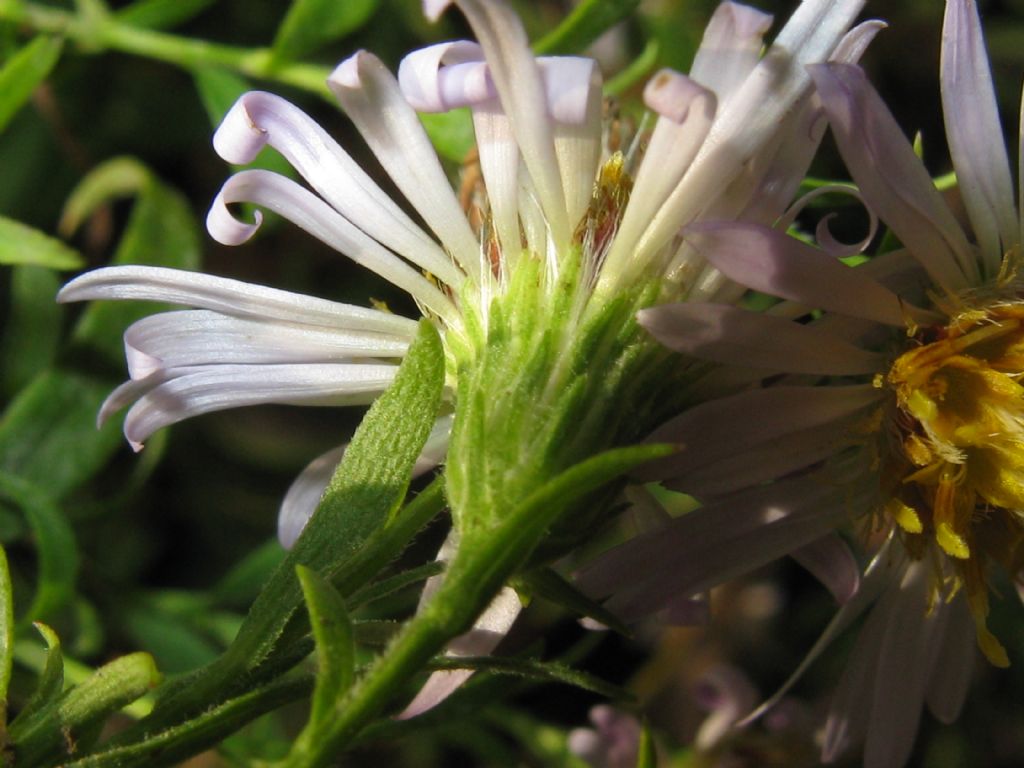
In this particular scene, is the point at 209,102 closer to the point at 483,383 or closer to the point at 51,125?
the point at 51,125

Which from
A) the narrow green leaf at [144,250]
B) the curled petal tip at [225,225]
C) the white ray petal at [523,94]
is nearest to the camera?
the white ray petal at [523,94]

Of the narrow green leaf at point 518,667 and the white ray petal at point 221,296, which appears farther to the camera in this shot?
the white ray petal at point 221,296

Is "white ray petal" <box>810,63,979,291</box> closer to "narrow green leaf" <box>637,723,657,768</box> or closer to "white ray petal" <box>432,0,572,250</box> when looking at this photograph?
"white ray petal" <box>432,0,572,250</box>

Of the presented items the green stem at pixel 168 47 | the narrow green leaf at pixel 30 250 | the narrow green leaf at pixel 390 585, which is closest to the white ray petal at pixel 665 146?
the narrow green leaf at pixel 390 585

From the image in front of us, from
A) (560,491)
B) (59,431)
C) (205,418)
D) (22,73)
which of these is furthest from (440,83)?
(205,418)

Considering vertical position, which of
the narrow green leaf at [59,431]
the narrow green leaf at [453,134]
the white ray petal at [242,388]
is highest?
the narrow green leaf at [453,134]

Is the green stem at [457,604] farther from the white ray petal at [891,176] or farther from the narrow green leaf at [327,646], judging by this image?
the white ray petal at [891,176]

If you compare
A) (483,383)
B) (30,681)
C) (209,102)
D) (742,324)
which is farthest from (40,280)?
(742,324)
